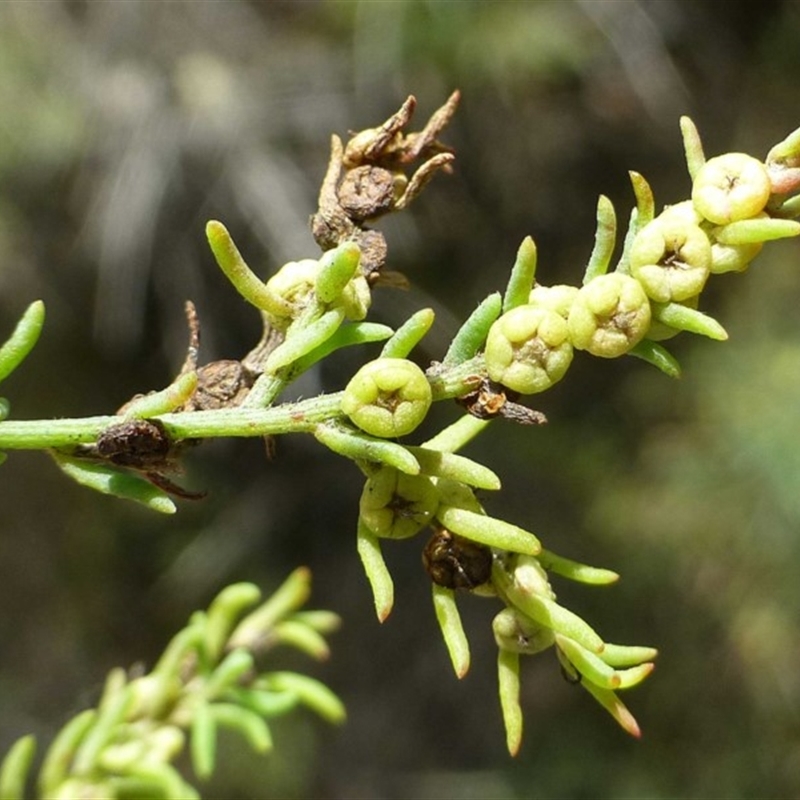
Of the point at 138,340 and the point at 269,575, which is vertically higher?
the point at 138,340

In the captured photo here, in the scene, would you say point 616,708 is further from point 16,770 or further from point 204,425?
point 16,770

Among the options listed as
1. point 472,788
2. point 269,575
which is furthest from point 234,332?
point 472,788

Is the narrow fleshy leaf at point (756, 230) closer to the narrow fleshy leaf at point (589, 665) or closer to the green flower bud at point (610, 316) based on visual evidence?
the green flower bud at point (610, 316)

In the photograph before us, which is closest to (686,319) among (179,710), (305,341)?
(305,341)

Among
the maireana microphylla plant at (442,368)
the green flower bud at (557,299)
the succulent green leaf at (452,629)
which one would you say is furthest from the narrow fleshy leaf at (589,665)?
the green flower bud at (557,299)

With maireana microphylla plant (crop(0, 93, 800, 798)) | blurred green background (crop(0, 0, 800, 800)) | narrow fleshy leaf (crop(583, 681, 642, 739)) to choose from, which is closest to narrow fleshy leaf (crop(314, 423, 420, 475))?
maireana microphylla plant (crop(0, 93, 800, 798))

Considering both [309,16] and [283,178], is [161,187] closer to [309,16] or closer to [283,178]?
[283,178]
